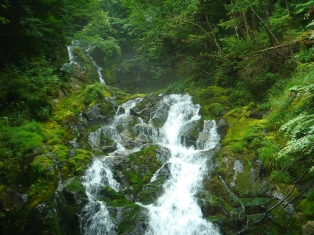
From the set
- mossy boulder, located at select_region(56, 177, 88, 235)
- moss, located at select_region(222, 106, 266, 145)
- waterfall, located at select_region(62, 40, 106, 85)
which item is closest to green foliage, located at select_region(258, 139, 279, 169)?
moss, located at select_region(222, 106, 266, 145)

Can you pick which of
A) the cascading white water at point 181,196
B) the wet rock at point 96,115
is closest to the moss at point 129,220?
the cascading white water at point 181,196

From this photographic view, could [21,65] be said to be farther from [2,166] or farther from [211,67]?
[211,67]

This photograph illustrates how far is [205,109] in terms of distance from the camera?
1277 centimetres

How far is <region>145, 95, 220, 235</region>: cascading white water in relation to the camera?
6984mm

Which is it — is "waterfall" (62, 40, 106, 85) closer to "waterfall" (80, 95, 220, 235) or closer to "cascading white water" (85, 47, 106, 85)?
"cascading white water" (85, 47, 106, 85)

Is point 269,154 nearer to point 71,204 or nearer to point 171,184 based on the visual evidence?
point 171,184

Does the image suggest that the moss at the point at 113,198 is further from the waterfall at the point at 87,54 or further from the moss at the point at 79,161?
the waterfall at the point at 87,54

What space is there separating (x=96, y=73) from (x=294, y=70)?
16.4 m

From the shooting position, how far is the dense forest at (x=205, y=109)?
684 centimetres

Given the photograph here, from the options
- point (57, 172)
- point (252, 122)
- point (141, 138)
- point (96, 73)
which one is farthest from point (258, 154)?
point (96, 73)

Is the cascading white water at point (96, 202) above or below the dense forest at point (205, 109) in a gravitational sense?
below

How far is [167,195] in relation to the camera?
8133 mm

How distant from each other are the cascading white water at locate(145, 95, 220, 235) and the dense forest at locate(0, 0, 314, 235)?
0.35 m

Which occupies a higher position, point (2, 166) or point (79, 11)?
point (79, 11)
